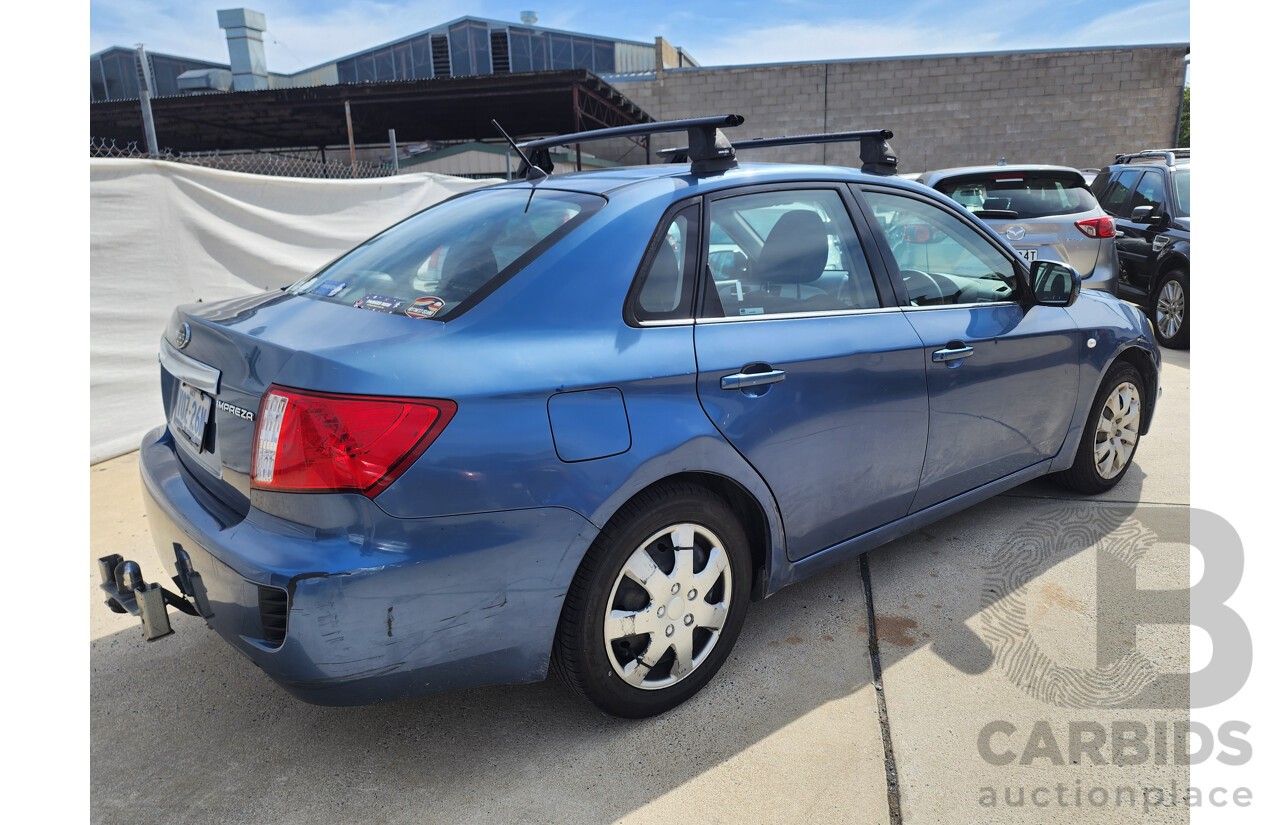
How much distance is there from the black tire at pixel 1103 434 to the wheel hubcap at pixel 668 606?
7.65 feet

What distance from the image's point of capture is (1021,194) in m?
7.58

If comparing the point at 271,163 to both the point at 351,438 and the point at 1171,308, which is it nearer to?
the point at 351,438

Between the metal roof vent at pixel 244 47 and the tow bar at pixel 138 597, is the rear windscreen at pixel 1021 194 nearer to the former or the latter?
the tow bar at pixel 138 597

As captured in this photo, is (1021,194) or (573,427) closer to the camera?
(573,427)

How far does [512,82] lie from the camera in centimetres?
2291

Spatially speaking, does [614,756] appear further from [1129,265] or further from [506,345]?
[1129,265]

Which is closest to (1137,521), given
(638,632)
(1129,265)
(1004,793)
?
(1004,793)

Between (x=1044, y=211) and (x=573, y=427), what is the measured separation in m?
6.84

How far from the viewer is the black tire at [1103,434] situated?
12.9 ft

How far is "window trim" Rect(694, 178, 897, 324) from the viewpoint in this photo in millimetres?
2492

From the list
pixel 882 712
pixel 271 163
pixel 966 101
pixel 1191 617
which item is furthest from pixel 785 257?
pixel 966 101

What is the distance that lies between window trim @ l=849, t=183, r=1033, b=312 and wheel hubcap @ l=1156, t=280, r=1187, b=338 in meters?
5.31

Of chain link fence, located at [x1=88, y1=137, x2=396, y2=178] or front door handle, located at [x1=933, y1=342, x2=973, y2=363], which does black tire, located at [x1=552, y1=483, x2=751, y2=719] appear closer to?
front door handle, located at [x1=933, y1=342, x2=973, y2=363]

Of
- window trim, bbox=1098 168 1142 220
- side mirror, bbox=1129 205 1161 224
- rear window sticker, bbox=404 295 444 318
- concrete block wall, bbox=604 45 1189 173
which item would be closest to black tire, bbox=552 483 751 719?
rear window sticker, bbox=404 295 444 318
